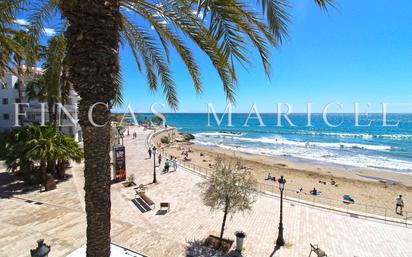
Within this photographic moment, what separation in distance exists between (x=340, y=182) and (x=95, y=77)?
95.2 feet

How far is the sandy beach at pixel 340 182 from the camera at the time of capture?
20297 millimetres

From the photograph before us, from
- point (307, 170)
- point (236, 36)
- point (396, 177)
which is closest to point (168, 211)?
point (236, 36)

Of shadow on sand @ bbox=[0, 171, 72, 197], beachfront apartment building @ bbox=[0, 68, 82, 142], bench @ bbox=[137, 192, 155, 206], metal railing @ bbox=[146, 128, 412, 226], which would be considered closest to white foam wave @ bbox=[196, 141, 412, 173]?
metal railing @ bbox=[146, 128, 412, 226]

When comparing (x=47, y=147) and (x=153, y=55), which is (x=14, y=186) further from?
(x=153, y=55)

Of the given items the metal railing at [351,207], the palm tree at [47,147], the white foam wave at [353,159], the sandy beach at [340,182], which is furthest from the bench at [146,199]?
the white foam wave at [353,159]

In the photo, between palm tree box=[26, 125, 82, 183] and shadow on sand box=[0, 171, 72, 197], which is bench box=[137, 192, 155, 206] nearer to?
palm tree box=[26, 125, 82, 183]

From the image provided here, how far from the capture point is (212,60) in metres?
4.80

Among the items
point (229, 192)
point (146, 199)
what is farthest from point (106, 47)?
point (146, 199)

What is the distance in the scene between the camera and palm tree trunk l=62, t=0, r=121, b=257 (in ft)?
11.9

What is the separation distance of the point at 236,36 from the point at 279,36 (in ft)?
2.48

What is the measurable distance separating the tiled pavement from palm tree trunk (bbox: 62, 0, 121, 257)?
19.2 ft

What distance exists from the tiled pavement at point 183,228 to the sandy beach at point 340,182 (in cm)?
547

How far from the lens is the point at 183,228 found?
36.6 feet

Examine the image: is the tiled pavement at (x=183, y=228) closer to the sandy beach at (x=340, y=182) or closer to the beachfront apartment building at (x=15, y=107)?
the sandy beach at (x=340, y=182)
